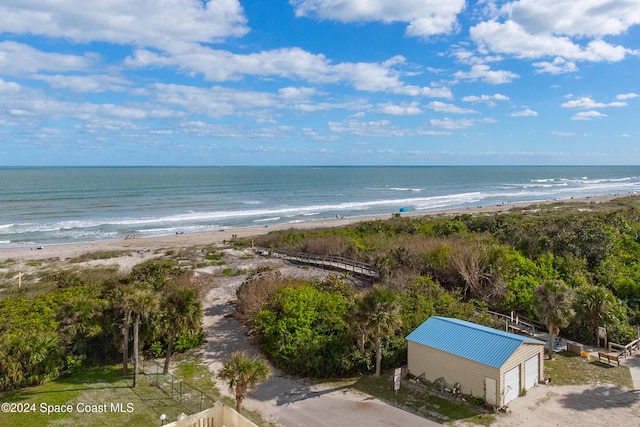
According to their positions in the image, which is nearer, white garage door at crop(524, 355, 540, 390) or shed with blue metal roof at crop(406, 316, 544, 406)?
shed with blue metal roof at crop(406, 316, 544, 406)

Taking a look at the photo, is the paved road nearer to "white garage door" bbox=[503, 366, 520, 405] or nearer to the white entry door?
the white entry door

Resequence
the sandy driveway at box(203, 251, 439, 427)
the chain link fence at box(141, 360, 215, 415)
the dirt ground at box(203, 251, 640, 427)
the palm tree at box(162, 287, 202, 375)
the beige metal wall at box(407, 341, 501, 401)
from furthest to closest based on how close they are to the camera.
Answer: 1. the palm tree at box(162, 287, 202, 375)
2. the chain link fence at box(141, 360, 215, 415)
3. the beige metal wall at box(407, 341, 501, 401)
4. the sandy driveway at box(203, 251, 439, 427)
5. the dirt ground at box(203, 251, 640, 427)

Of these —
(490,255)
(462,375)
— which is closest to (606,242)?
(490,255)

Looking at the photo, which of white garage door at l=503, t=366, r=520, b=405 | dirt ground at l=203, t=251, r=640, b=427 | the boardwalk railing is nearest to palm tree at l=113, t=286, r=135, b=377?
dirt ground at l=203, t=251, r=640, b=427

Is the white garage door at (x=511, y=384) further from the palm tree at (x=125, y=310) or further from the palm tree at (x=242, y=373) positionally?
the palm tree at (x=125, y=310)

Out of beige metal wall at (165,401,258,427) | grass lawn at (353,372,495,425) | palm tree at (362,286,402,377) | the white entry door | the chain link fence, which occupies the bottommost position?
grass lawn at (353,372,495,425)

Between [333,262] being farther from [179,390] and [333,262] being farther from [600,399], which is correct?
[600,399]

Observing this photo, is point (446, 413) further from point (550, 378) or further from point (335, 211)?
point (335, 211)
